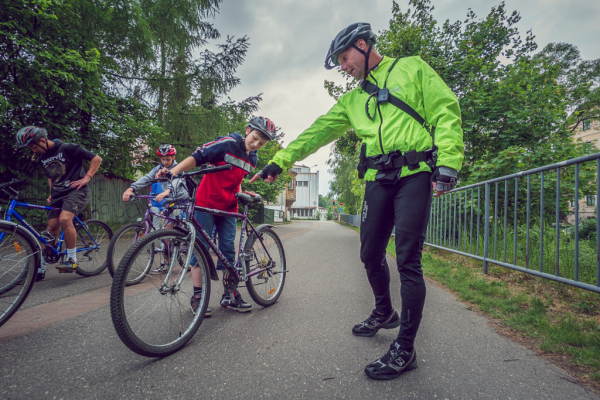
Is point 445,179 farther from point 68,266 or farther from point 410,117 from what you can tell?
point 68,266

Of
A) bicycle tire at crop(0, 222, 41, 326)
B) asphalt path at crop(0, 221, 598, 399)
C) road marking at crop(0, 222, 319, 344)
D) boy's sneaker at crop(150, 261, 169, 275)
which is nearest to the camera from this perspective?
asphalt path at crop(0, 221, 598, 399)

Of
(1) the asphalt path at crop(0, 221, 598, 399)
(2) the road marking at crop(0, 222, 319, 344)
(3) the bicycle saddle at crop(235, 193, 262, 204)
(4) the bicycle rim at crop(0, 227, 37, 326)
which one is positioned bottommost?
(2) the road marking at crop(0, 222, 319, 344)

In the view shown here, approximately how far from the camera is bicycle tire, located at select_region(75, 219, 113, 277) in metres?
4.25

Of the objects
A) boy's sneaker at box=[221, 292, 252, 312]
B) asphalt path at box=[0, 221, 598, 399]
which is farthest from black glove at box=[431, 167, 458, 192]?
boy's sneaker at box=[221, 292, 252, 312]

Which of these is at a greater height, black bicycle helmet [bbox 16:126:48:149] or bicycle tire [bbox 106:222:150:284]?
black bicycle helmet [bbox 16:126:48:149]

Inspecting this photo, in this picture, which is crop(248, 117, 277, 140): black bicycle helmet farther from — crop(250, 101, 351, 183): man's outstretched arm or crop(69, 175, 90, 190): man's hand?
crop(69, 175, 90, 190): man's hand

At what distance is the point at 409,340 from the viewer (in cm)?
187

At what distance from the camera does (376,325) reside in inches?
94.1

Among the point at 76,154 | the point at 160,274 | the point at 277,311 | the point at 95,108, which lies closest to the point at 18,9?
the point at 95,108

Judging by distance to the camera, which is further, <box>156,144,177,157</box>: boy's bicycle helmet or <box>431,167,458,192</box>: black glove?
<box>156,144,177,157</box>: boy's bicycle helmet

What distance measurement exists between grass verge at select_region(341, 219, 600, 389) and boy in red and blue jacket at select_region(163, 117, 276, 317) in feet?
7.67

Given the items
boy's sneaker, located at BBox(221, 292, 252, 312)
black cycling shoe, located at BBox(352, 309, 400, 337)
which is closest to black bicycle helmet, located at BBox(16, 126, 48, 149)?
boy's sneaker, located at BBox(221, 292, 252, 312)

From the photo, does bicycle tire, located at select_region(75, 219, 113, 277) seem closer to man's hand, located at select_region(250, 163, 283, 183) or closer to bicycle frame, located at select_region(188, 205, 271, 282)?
bicycle frame, located at select_region(188, 205, 271, 282)

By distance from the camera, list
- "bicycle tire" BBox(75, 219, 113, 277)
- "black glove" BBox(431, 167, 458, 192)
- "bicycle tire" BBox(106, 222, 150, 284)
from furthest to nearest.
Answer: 1. "bicycle tire" BBox(75, 219, 113, 277)
2. "bicycle tire" BBox(106, 222, 150, 284)
3. "black glove" BBox(431, 167, 458, 192)
